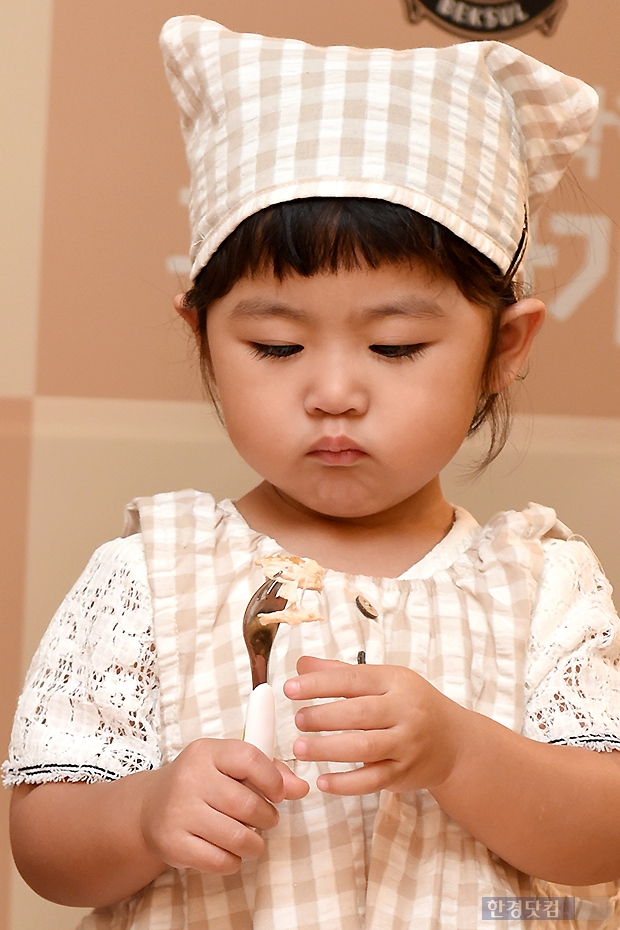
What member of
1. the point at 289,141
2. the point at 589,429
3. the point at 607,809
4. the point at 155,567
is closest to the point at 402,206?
the point at 289,141

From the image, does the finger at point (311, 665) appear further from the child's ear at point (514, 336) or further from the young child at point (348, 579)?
the child's ear at point (514, 336)

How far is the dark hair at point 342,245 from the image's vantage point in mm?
900

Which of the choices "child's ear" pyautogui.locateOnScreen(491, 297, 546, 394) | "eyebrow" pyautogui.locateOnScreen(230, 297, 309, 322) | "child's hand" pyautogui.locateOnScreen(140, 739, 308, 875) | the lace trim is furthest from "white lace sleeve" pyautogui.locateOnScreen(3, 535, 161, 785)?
"child's ear" pyautogui.locateOnScreen(491, 297, 546, 394)

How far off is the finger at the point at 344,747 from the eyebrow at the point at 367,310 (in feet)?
1.03

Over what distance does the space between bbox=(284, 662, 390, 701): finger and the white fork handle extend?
19 millimetres

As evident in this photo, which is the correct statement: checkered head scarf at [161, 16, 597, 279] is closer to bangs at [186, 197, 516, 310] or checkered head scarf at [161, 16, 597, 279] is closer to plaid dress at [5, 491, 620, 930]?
bangs at [186, 197, 516, 310]

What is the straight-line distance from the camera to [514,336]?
1.05 meters

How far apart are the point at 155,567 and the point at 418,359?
27 cm

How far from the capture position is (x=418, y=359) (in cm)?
94

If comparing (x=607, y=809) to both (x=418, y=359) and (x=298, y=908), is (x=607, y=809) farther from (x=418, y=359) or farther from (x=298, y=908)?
(x=418, y=359)

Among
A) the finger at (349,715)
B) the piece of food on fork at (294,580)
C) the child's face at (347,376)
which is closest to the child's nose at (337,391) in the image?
the child's face at (347,376)

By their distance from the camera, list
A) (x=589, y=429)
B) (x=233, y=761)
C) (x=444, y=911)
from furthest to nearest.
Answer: (x=589, y=429) → (x=444, y=911) → (x=233, y=761)

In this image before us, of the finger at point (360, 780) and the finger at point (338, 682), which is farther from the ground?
the finger at point (338, 682)

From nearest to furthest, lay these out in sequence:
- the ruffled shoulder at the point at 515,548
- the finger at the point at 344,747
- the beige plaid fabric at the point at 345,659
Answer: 1. the finger at the point at 344,747
2. the beige plaid fabric at the point at 345,659
3. the ruffled shoulder at the point at 515,548
